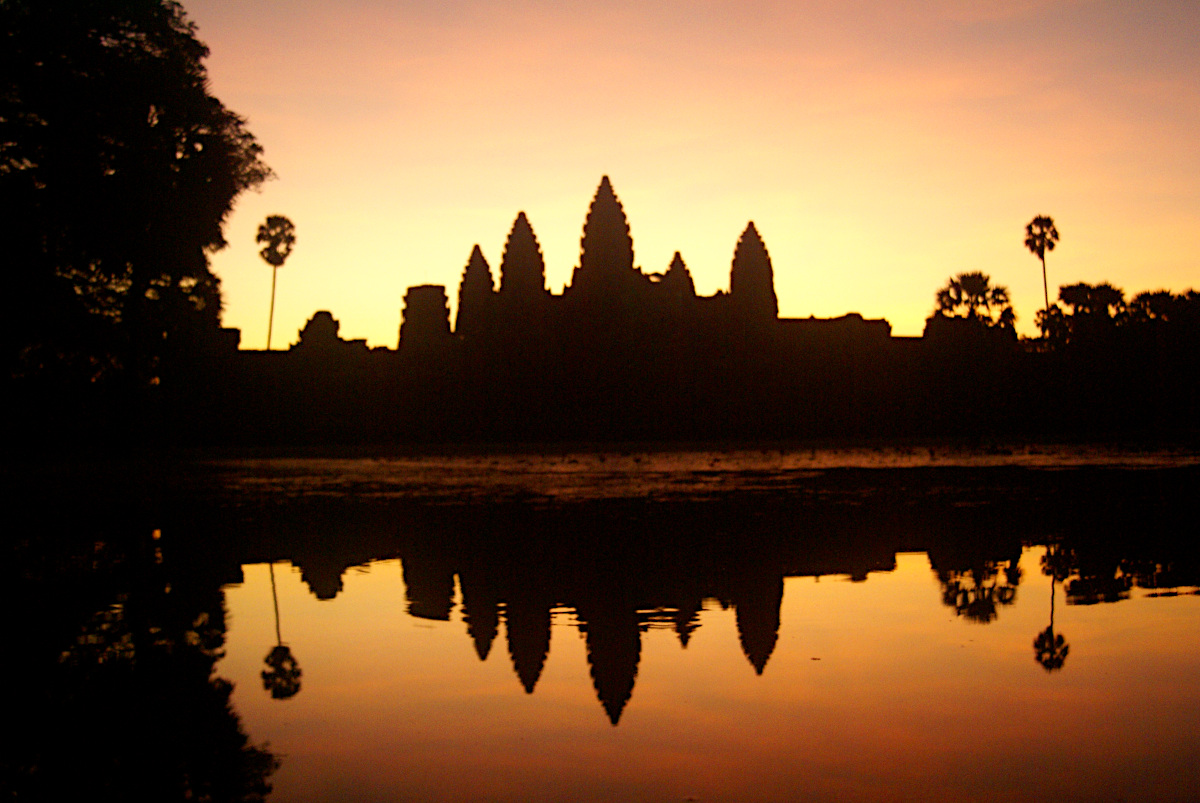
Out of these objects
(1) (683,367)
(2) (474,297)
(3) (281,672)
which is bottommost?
(3) (281,672)

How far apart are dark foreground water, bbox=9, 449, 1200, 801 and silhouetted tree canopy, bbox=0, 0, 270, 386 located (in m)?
20.7

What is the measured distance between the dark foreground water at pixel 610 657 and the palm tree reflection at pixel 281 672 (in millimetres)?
38

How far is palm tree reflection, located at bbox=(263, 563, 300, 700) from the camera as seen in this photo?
5.96 metres

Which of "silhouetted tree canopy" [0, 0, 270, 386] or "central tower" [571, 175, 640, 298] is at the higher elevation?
"central tower" [571, 175, 640, 298]

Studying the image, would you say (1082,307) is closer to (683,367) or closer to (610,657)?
(683,367)

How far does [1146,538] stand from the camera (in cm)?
1265

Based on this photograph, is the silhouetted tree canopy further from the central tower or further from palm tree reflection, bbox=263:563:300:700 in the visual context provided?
the central tower

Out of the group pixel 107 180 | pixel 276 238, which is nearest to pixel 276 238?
pixel 276 238

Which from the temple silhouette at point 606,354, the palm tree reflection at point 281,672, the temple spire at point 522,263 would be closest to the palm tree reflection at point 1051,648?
the palm tree reflection at point 281,672

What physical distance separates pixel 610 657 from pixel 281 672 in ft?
6.56

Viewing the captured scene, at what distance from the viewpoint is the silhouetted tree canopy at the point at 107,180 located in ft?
108

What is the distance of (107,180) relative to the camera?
34500 millimetres

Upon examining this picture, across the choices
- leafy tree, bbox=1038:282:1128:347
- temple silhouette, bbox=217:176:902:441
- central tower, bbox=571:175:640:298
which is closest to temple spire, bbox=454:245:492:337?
temple silhouette, bbox=217:176:902:441

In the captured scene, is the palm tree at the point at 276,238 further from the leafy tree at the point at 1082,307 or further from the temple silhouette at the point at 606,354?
the leafy tree at the point at 1082,307
